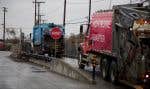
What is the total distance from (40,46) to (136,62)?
111 ft

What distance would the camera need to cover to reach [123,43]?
21594 mm

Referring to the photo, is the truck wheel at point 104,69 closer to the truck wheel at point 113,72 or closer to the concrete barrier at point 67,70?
the concrete barrier at point 67,70

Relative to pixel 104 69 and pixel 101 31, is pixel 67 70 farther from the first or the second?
pixel 101 31

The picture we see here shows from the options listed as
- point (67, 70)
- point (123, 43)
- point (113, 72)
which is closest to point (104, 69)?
point (113, 72)

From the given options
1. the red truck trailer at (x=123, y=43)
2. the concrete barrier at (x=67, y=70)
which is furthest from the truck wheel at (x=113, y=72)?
the concrete barrier at (x=67, y=70)

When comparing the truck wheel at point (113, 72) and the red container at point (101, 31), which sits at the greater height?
the red container at point (101, 31)

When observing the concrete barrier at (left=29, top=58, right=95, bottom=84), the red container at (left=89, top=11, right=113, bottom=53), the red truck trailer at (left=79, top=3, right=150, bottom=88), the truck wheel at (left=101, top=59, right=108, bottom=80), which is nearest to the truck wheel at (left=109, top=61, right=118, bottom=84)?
the red truck trailer at (left=79, top=3, right=150, bottom=88)

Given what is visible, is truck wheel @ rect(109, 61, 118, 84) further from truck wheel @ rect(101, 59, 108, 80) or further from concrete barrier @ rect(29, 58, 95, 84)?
truck wheel @ rect(101, 59, 108, 80)

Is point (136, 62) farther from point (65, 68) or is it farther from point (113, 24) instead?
point (65, 68)

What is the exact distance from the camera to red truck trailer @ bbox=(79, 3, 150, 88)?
1861 centimetres

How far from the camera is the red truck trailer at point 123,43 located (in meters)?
18.6

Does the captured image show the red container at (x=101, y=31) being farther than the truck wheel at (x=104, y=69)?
No

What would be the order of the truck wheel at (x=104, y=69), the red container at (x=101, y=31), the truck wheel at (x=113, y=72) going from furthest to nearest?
the truck wheel at (x=104, y=69), the red container at (x=101, y=31), the truck wheel at (x=113, y=72)

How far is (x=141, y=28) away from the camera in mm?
17969
